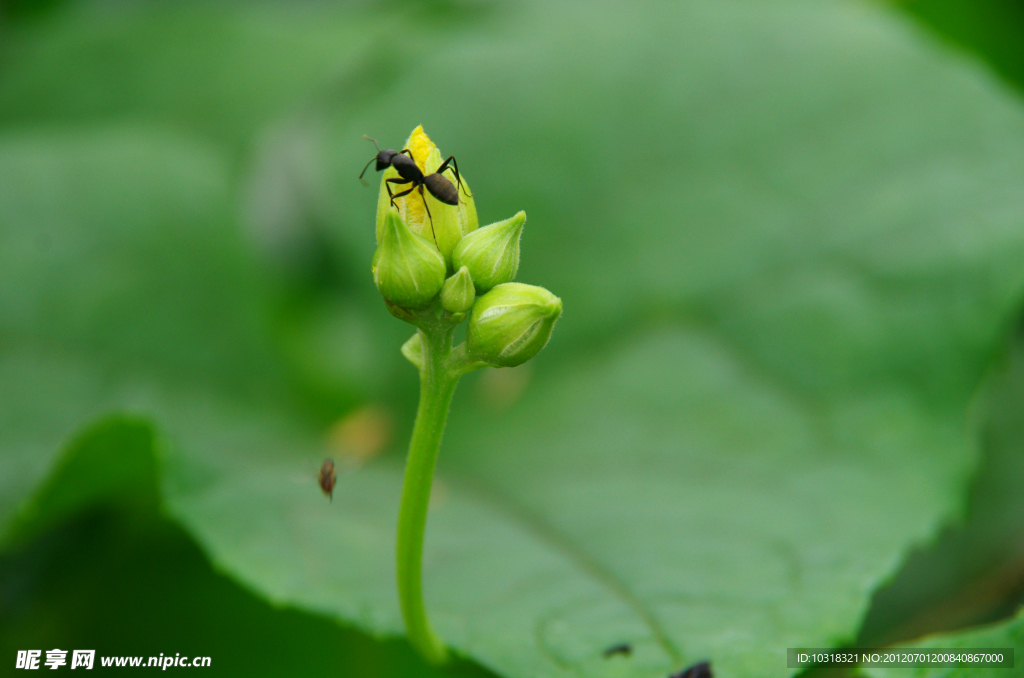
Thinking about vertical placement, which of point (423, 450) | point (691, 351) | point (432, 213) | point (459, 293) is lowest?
point (423, 450)

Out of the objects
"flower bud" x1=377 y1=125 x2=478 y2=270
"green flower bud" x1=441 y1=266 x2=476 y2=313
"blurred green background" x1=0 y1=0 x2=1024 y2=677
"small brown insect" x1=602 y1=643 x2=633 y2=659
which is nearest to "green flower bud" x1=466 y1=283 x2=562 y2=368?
"green flower bud" x1=441 y1=266 x2=476 y2=313

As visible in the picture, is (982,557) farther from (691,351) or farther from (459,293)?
(459,293)

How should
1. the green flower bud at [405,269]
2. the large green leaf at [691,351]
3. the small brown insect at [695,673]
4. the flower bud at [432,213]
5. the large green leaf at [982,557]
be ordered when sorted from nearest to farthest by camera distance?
the green flower bud at [405,269], the flower bud at [432,213], the small brown insect at [695,673], the large green leaf at [691,351], the large green leaf at [982,557]

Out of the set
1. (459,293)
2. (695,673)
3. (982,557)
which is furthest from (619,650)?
(982,557)

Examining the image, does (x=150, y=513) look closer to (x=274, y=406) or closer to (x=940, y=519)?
(x=274, y=406)

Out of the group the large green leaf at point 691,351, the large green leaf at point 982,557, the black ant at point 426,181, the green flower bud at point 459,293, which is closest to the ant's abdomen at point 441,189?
the black ant at point 426,181

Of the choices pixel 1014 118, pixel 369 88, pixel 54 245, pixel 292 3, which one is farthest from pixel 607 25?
pixel 54 245

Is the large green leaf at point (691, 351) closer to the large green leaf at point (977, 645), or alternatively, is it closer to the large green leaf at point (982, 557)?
the large green leaf at point (977, 645)
